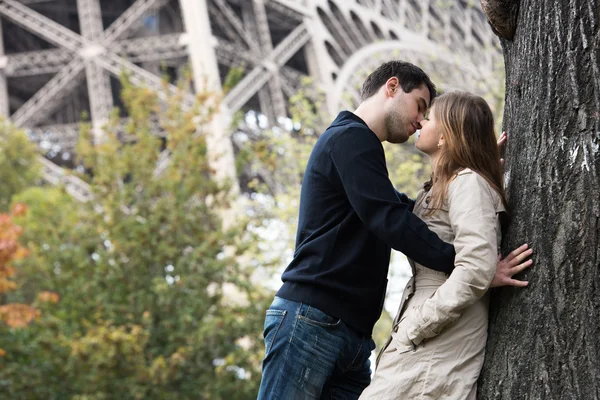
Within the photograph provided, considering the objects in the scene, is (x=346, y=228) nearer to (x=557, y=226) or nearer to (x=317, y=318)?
(x=317, y=318)

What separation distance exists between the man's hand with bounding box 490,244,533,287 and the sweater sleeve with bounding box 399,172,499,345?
0.29ft

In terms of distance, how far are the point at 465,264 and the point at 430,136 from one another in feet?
2.01

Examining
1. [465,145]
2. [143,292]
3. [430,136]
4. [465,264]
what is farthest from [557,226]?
[143,292]

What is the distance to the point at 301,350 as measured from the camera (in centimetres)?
350

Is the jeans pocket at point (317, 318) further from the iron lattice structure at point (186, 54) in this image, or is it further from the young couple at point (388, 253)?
the iron lattice structure at point (186, 54)

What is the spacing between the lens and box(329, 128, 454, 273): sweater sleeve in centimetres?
327

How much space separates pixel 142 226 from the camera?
12609 mm

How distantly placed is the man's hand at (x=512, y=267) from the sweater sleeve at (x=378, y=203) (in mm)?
174

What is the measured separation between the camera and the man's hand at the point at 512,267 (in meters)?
3.19

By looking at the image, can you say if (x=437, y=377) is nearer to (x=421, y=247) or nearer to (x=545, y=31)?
(x=421, y=247)

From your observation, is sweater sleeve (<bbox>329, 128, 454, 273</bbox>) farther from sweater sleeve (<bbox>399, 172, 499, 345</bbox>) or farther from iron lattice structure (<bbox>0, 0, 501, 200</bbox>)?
iron lattice structure (<bbox>0, 0, 501, 200</bbox>)

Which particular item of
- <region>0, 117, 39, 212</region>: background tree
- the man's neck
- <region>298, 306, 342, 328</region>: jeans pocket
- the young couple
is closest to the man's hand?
the young couple

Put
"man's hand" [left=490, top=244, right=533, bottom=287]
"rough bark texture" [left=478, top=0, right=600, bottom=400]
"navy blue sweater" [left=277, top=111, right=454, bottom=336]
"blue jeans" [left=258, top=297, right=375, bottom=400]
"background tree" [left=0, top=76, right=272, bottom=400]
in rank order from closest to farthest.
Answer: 1. "rough bark texture" [left=478, top=0, right=600, bottom=400]
2. "man's hand" [left=490, top=244, right=533, bottom=287]
3. "navy blue sweater" [left=277, top=111, right=454, bottom=336]
4. "blue jeans" [left=258, top=297, right=375, bottom=400]
5. "background tree" [left=0, top=76, right=272, bottom=400]

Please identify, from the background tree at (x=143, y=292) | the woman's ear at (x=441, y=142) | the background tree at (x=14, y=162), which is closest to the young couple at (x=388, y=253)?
the woman's ear at (x=441, y=142)
